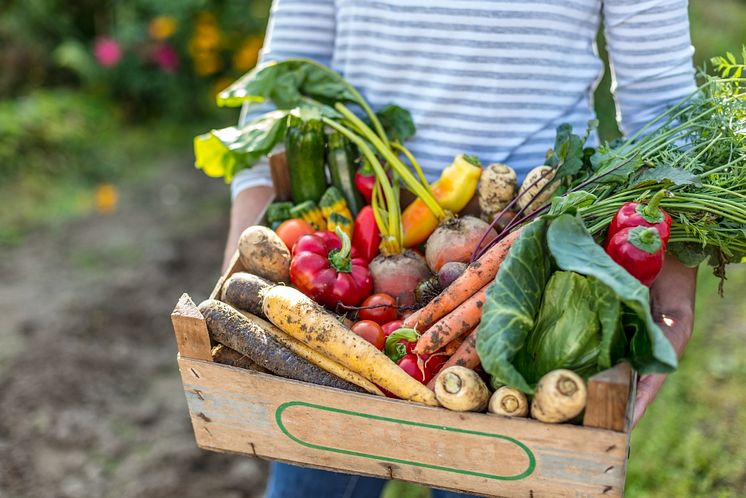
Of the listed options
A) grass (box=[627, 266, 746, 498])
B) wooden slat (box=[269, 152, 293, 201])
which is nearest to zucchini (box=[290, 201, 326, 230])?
wooden slat (box=[269, 152, 293, 201])

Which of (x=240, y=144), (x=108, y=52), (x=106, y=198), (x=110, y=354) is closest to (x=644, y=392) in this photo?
(x=240, y=144)

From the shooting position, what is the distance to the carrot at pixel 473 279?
1.80 m

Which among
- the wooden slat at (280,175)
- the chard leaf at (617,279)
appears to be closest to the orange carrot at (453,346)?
the chard leaf at (617,279)

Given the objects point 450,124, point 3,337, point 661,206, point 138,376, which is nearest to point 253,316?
point 450,124

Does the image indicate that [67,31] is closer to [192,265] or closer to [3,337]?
[192,265]

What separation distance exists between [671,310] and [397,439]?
686 mm

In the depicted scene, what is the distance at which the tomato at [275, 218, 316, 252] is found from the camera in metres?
2.11

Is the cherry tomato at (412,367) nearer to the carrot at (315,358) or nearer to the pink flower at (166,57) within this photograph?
the carrot at (315,358)

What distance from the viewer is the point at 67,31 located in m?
6.41

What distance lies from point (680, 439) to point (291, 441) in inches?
86.8

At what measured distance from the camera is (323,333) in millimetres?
1801

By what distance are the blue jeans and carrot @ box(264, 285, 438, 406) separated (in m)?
0.64

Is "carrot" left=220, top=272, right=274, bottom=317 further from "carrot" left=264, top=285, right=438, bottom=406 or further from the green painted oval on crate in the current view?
the green painted oval on crate

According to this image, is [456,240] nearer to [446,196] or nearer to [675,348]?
[446,196]
